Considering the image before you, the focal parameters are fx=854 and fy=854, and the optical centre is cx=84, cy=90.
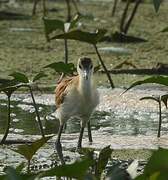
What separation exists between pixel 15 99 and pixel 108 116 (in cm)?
104

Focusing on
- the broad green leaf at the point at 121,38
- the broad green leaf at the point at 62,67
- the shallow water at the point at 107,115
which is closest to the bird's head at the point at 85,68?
the broad green leaf at the point at 62,67

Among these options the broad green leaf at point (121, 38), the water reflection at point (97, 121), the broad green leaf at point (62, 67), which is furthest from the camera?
the broad green leaf at point (121, 38)

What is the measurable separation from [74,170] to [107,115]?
4223 mm

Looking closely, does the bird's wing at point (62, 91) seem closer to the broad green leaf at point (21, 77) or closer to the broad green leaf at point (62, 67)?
the broad green leaf at point (62, 67)

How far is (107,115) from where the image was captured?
693cm

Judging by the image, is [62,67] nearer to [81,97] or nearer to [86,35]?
[81,97]

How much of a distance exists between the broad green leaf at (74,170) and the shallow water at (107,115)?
3.35 m

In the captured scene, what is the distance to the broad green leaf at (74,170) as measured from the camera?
2.66m

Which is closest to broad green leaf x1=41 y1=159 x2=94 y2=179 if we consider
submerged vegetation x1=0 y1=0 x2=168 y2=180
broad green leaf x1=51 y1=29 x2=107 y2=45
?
submerged vegetation x1=0 y1=0 x2=168 y2=180

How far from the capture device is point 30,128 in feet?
20.7

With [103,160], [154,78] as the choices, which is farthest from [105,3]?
→ [103,160]

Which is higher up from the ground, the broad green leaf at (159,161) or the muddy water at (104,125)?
the broad green leaf at (159,161)

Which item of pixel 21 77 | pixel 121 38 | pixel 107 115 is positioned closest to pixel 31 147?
pixel 21 77

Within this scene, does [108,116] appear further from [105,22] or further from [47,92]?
[105,22]
